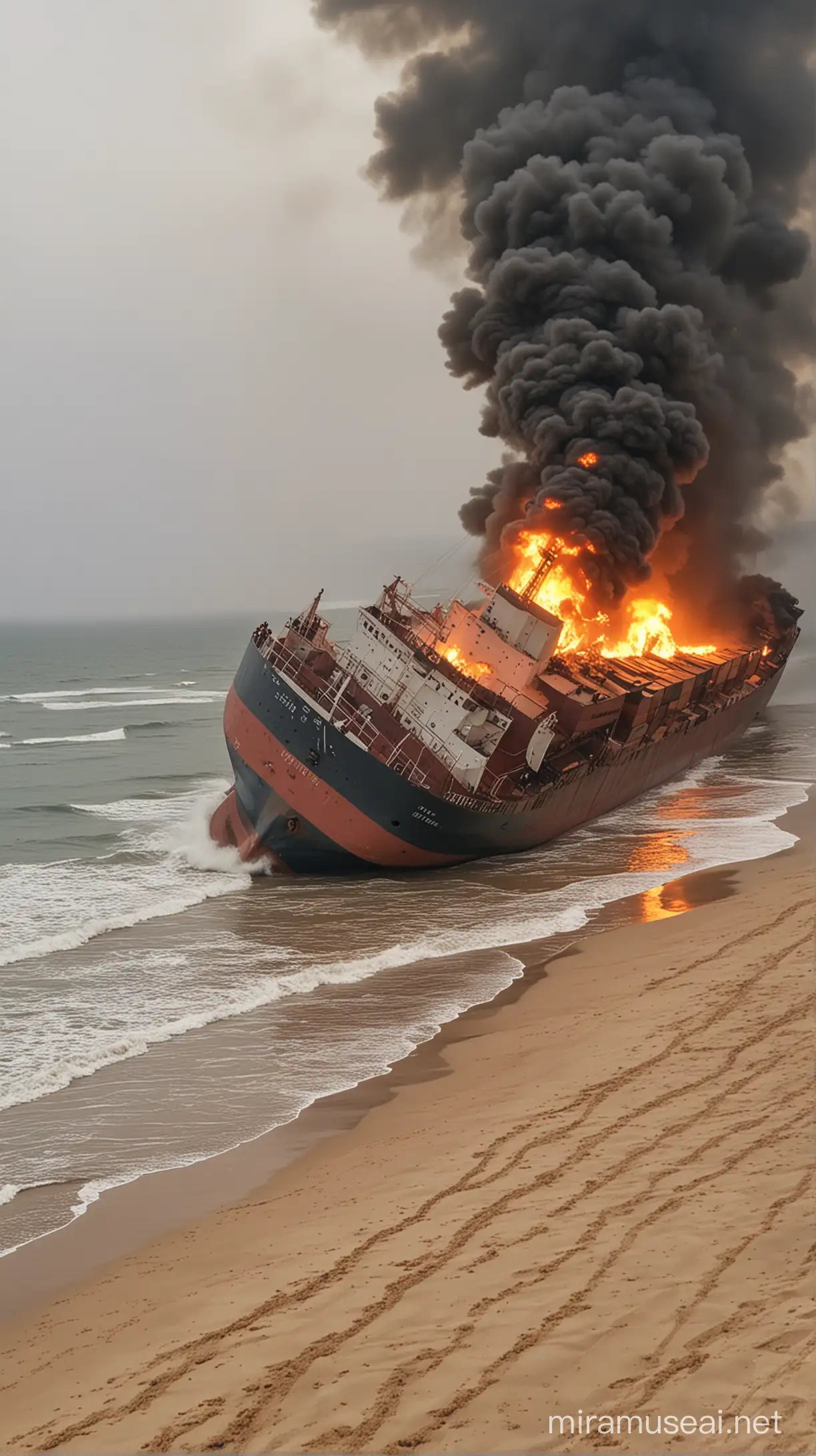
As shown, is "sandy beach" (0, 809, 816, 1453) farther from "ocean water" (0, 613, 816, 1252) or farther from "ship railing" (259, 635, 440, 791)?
"ship railing" (259, 635, 440, 791)

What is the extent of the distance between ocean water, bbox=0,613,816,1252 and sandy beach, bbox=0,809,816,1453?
88.3 inches

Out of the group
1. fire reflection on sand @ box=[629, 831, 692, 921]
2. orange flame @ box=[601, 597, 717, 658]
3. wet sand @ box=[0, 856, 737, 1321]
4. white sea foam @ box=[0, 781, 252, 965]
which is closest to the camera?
wet sand @ box=[0, 856, 737, 1321]

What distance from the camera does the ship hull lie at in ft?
84.4

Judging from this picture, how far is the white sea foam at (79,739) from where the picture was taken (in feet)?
206

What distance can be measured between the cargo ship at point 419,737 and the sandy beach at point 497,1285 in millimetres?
11980

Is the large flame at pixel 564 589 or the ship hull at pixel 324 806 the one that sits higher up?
the large flame at pixel 564 589

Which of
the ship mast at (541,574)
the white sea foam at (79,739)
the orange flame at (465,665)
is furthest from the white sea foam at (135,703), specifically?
the orange flame at (465,665)

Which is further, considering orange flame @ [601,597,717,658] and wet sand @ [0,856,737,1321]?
orange flame @ [601,597,717,658]

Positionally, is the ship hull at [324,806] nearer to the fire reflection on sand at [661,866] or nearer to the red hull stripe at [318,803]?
the red hull stripe at [318,803]

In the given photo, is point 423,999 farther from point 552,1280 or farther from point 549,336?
point 549,336

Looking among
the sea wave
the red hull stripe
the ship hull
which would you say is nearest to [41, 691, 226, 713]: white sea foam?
the sea wave

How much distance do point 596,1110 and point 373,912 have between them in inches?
511

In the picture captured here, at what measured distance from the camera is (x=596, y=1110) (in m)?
12.1

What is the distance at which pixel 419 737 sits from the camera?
2791 centimetres
